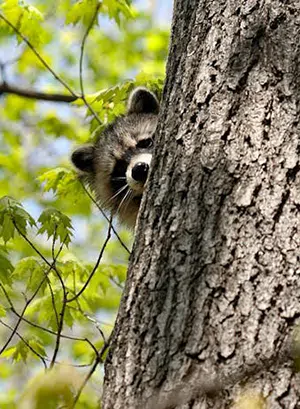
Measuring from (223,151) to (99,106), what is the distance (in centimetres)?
287

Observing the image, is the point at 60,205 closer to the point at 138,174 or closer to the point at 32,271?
the point at 138,174

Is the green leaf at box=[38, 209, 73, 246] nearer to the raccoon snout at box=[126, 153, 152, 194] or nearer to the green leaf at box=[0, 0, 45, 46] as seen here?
the raccoon snout at box=[126, 153, 152, 194]

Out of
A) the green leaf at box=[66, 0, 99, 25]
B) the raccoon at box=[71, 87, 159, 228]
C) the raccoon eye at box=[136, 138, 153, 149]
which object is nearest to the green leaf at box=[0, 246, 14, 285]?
the raccoon at box=[71, 87, 159, 228]

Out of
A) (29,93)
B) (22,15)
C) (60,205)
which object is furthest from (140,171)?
(60,205)

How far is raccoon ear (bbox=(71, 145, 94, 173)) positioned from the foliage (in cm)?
10

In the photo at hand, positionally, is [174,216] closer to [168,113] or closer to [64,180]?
[168,113]

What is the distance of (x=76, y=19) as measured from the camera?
18.6ft

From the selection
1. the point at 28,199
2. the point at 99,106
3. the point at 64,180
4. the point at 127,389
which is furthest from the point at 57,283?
the point at 28,199

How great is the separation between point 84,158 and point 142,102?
2.21ft

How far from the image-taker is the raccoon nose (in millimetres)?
4949

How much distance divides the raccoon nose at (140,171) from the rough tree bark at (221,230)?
205 cm

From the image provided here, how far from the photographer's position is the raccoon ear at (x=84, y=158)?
226 inches

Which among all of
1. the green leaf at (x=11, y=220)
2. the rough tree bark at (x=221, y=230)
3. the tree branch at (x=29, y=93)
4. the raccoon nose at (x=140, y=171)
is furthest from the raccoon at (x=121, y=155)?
the rough tree bark at (x=221, y=230)

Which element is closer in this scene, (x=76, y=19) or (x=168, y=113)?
(x=168, y=113)
